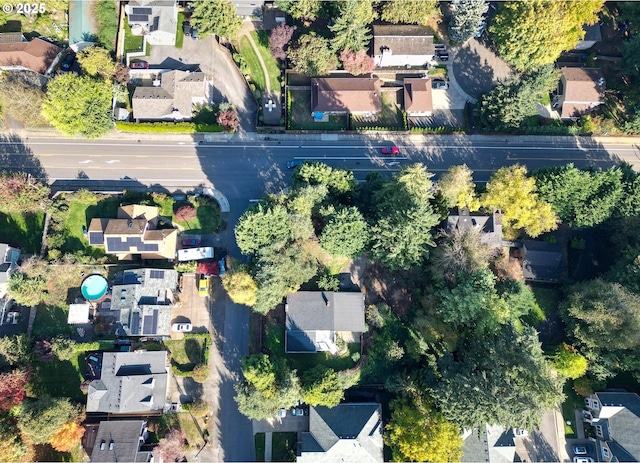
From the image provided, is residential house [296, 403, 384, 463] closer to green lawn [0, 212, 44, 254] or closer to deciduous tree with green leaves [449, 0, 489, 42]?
green lawn [0, 212, 44, 254]

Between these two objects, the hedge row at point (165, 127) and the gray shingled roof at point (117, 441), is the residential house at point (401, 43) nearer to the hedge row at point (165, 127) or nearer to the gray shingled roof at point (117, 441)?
the hedge row at point (165, 127)

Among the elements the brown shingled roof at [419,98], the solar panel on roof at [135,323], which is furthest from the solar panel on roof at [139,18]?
the solar panel on roof at [135,323]

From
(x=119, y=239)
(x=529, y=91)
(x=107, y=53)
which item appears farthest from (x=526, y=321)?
(x=107, y=53)

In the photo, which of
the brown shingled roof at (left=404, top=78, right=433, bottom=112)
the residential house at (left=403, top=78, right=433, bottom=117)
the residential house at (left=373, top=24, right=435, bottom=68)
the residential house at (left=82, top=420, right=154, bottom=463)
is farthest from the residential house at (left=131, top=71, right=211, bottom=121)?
the residential house at (left=82, top=420, right=154, bottom=463)

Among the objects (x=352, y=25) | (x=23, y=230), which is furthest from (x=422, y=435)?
(x=23, y=230)

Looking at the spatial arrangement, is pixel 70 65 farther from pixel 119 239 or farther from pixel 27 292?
pixel 27 292

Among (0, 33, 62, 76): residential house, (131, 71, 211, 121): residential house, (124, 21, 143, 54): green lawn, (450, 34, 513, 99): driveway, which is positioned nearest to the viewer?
(0, 33, 62, 76): residential house
